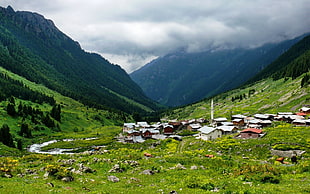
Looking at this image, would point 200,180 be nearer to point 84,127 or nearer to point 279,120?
point 279,120

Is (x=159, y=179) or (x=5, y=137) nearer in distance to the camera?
(x=159, y=179)

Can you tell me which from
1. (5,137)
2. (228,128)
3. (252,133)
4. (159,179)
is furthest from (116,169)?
(228,128)

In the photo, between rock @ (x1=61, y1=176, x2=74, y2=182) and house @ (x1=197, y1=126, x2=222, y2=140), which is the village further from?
rock @ (x1=61, y1=176, x2=74, y2=182)

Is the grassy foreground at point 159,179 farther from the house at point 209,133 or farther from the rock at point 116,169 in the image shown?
the house at point 209,133

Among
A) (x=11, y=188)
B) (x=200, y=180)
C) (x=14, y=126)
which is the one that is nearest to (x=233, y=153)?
(x=200, y=180)

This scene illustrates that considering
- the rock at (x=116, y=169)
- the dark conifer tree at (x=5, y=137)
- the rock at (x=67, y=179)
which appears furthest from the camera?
the dark conifer tree at (x=5, y=137)

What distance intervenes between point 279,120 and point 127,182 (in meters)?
112

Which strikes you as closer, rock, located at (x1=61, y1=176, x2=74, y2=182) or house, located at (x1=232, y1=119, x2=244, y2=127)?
rock, located at (x1=61, y1=176, x2=74, y2=182)

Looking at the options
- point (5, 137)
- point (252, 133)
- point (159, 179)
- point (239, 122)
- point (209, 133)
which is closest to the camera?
point (159, 179)

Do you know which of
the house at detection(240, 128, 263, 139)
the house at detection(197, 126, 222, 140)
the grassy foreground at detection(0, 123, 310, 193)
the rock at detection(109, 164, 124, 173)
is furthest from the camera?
→ the house at detection(197, 126, 222, 140)

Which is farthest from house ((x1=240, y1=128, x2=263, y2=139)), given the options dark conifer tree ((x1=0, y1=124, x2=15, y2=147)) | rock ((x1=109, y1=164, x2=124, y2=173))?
dark conifer tree ((x1=0, y1=124, x2=15, y2=147))

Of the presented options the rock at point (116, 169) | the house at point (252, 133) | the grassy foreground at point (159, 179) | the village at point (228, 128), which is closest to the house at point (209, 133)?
the village at point (228, 128)

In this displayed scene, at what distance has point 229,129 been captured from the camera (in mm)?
97500

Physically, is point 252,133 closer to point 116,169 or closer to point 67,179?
point 116,169
